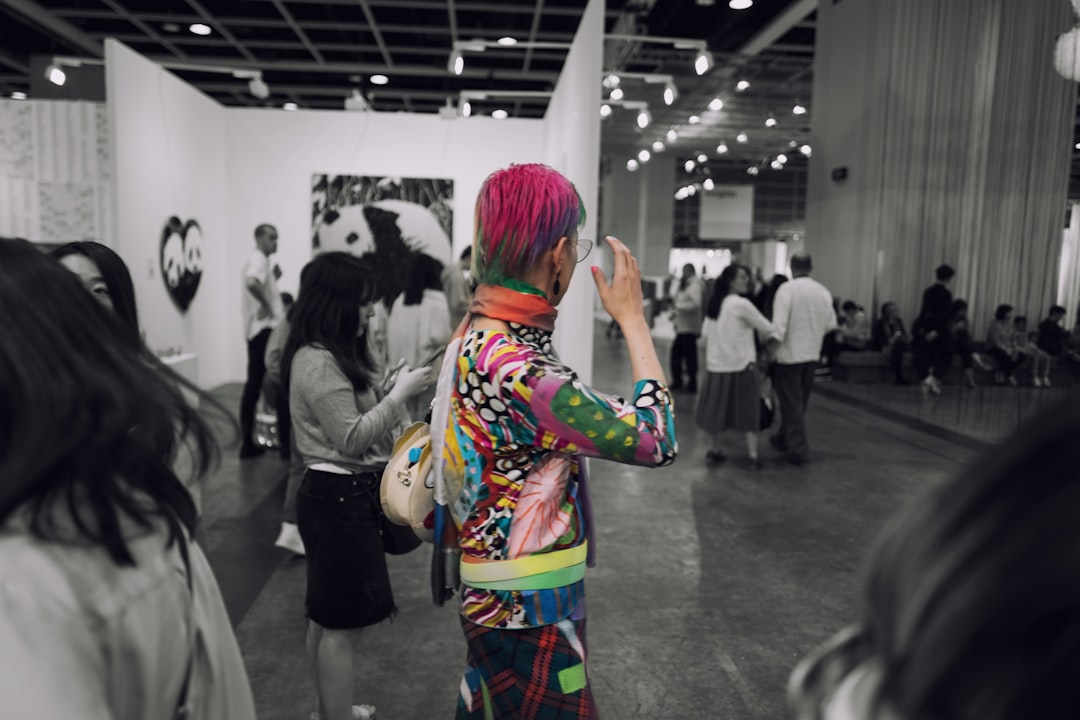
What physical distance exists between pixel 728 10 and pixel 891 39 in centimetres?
257

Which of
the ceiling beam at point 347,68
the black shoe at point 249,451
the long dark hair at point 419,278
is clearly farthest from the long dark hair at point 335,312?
the ceiling beam at point 347,68

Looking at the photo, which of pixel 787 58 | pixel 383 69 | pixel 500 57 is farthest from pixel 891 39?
pixel 383 69

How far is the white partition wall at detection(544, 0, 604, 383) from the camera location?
19.5 feet

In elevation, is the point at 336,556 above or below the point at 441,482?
below

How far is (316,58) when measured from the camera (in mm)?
14359

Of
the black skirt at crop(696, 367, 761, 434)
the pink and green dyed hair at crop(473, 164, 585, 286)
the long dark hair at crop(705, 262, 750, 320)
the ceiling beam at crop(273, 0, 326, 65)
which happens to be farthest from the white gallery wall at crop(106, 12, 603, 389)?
the pink and green dyed hair at crop(473, 164, 585, 286)

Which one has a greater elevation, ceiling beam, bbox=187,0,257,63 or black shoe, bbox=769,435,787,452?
ceiling beam, bbox=187,0,257,63

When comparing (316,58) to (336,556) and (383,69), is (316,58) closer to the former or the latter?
(383,69)

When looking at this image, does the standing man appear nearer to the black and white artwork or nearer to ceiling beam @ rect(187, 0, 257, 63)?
the black and white artwork

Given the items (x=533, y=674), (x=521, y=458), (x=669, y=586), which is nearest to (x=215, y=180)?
(x=669, y=586)

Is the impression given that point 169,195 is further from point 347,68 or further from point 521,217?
point 521,217

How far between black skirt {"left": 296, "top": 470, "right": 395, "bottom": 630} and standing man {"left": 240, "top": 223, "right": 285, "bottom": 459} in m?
4.33

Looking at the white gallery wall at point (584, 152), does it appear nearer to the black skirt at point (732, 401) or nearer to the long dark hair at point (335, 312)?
the black skirt at point (732, 401)

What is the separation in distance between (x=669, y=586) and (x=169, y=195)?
7103mm
